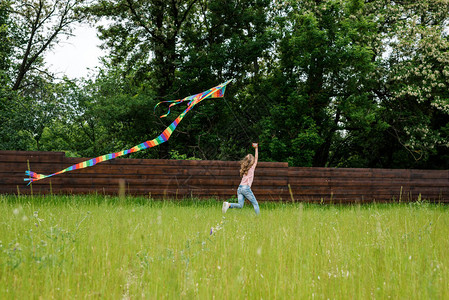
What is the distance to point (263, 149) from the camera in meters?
16.3

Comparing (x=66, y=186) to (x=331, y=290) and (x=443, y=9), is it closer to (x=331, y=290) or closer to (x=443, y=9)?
(x=331, y=290)

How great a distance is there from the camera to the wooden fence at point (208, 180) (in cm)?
956

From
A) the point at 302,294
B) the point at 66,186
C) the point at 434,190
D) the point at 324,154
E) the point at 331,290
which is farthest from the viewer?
the point at 324,154

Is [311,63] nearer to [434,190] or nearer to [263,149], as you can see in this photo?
[263,149]

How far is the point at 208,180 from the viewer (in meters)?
10.8

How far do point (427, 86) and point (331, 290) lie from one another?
16.0m

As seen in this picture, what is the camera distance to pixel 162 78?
18359 mm

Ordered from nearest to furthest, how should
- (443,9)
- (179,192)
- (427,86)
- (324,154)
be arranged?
(179,192) < (427,86) < (443,9) < (324,154)

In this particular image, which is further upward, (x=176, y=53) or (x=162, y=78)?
(x=176, y=53)

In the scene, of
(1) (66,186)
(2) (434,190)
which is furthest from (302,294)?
(2) (434,190)

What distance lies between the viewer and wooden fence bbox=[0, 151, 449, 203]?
9562 millimetres

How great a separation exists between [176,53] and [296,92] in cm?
703

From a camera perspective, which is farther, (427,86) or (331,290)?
(427,86)

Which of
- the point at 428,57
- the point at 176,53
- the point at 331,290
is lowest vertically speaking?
the point at 331,290
